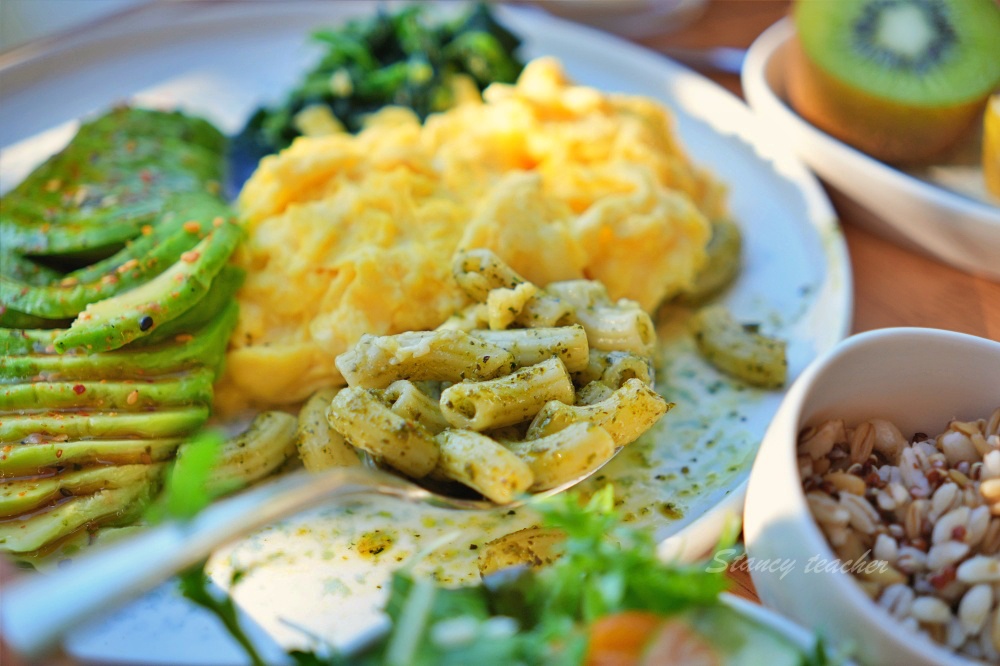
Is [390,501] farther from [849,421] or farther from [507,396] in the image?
[849,421]

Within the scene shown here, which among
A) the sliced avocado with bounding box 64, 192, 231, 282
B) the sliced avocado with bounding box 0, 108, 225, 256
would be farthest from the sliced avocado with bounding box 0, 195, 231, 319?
the sliced avocado with bounding box 0, 108, 225, 256

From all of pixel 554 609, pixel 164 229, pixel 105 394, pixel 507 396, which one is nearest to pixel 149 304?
pixel 105 394

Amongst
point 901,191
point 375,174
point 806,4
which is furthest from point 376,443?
point 806,4

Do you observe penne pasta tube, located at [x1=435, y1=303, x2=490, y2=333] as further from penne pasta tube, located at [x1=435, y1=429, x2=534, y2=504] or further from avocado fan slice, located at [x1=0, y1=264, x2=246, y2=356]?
avocado fan slice, located at [x1=0, y1=264, x2=246, y2=356]

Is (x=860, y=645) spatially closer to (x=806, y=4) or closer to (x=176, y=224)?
(x=176, y=224)

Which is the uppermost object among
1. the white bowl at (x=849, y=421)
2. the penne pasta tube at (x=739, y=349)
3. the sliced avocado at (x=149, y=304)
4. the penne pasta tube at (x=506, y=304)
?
the sliced avocado at (x=149, y=304)

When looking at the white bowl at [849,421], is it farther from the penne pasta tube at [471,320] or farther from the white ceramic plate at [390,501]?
the penne pasta tube at [471,320]

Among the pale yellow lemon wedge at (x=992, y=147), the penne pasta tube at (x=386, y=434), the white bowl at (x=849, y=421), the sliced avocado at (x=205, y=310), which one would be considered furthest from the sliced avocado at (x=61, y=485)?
the pale yellow lemon wedge at (x=992, y=147)
